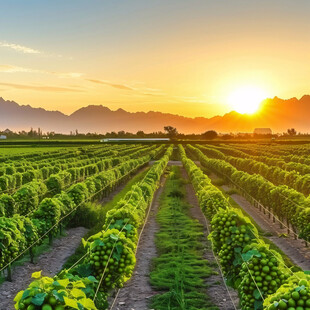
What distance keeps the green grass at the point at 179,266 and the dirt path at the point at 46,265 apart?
3913 mm

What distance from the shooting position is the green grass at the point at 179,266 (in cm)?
1303

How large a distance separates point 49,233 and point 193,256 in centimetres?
660

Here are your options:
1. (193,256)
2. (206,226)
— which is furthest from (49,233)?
(206,226)

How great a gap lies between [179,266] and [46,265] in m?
5.27

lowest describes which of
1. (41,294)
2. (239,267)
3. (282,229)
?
(282,229)

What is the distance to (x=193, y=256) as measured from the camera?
17344 millimetres

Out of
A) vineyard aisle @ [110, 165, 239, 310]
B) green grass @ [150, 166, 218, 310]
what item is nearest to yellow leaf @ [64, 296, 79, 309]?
green grass @ [150, 166, 218, 310]

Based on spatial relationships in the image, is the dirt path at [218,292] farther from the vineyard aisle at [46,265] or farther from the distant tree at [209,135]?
the distant tree at [209,135]

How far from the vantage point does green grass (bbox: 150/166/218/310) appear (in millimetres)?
13031

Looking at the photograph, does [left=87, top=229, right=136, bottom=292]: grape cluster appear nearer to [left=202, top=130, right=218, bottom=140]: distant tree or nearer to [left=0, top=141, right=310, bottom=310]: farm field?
[left=0, top=141, right=310, bottom=310]: farm field

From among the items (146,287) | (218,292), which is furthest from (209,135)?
(218,292)

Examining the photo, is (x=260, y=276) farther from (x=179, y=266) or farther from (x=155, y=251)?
(x=155, y=251)

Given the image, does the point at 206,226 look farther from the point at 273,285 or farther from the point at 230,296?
the point at 273,285

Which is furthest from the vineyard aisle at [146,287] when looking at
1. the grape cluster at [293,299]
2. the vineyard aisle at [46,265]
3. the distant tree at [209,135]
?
the distant tree at [209,135]
